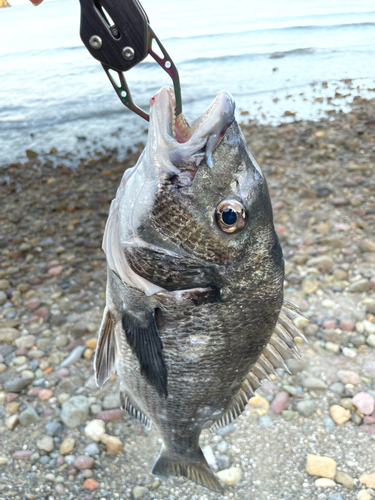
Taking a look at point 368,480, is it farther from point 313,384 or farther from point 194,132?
point 194,132

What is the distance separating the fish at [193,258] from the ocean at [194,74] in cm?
683

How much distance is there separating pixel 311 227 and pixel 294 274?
0.97m

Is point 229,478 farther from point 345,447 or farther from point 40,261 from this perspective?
point 40,261

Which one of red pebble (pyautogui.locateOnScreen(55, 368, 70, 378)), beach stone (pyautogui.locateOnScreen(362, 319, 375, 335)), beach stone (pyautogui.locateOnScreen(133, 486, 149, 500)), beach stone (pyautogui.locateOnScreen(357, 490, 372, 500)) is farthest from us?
beach stone (pyautogui.locateOnScreen(362, 319, 375, 335))

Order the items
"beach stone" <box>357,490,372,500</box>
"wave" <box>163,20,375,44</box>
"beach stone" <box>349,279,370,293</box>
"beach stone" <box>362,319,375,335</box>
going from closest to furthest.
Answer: "beach stone" <box>357,490,372,500</box>, "beach stone" <box>362,319,375,335</box>, "beach stone" <box>349,279,370,293</box>, "wave" <box>163,20,375,44</box>

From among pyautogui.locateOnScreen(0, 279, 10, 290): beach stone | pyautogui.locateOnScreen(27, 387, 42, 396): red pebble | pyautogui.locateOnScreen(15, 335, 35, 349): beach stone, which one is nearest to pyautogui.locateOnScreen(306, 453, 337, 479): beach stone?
pyautogui.locateOnScreen(27, 387, 42, 396): red pebble

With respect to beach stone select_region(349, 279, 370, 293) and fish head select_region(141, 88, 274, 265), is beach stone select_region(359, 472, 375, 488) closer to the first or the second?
beach stone select_region(349, 279, 370, 293)

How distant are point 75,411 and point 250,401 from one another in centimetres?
131

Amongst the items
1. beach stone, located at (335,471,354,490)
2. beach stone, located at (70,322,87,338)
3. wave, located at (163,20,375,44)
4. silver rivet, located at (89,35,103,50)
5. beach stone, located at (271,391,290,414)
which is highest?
silver rivet, located at (89,35,103,50)

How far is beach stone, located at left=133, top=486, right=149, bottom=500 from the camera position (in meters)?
2.33

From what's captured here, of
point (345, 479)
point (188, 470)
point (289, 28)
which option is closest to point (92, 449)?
point (188, 470)

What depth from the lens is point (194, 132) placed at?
1197 mm

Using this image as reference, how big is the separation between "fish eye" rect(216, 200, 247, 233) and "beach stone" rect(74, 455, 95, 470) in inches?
81.8

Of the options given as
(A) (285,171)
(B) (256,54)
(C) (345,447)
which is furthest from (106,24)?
(B) (256,54)
